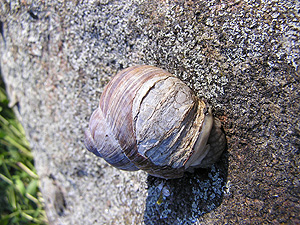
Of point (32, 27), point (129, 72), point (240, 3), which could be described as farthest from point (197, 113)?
point (32, 27)

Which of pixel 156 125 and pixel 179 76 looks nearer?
pixel 156 125

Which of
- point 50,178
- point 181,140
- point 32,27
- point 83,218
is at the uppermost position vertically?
point 32,27

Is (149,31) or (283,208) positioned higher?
(149,31)

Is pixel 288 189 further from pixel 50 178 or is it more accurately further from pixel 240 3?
pixel 50 178
